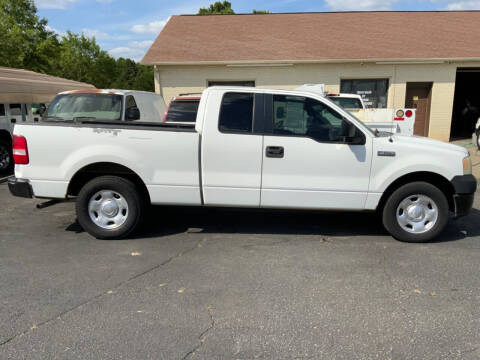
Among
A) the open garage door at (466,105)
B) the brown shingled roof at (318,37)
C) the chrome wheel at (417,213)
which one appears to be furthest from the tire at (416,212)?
the open garage door at (466,105)

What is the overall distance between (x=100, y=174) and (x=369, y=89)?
1305cm

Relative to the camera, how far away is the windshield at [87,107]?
7.70 meters

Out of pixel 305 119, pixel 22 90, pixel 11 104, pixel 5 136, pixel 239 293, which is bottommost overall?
pixel 239 293

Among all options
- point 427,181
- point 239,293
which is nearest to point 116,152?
point 239,293

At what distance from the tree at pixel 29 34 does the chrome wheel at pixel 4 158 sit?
24723mm

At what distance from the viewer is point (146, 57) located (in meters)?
15.0

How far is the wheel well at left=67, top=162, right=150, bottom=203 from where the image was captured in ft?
16.6

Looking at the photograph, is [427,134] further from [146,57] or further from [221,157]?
[221,157]

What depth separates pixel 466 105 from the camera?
1967cm

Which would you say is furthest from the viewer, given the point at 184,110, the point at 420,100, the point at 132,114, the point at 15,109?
the point at 420,100

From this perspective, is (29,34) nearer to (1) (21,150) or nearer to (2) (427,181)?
(1) (21,150)

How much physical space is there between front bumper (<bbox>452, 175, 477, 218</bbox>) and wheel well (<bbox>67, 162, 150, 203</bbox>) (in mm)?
4041

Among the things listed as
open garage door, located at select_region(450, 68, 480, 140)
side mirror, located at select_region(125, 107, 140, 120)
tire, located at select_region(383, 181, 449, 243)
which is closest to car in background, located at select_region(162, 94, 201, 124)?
side mirror, located at select_region(125, 107, 140, 120)

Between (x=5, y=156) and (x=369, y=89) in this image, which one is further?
(x=369, y=89)
